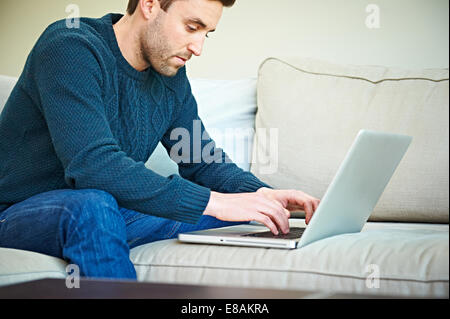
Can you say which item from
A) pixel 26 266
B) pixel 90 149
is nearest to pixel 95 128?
pixel 90 149

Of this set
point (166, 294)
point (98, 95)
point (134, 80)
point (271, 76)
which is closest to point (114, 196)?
point (98, 95)

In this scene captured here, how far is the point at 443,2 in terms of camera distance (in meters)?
1.84

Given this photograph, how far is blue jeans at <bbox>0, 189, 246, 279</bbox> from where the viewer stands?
0.91 m

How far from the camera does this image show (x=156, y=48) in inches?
51.6

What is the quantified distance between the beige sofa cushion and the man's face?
42 centimetres

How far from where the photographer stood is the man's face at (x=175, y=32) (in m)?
1.30

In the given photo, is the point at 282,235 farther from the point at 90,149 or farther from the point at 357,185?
the point at 90,149

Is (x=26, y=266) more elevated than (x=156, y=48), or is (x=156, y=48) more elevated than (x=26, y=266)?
(x=156, y=48)

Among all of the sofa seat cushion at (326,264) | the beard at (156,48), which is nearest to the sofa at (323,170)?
the sofa seat cushion at (326,264)

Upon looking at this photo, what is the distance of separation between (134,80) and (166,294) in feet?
2.57

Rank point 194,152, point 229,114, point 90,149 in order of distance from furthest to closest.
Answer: point 229,114, point 194,152, point 90,149

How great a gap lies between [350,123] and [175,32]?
549 millimetres

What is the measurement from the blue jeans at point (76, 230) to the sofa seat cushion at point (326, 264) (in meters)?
0.10

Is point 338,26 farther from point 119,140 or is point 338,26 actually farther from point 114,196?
point 114,196
